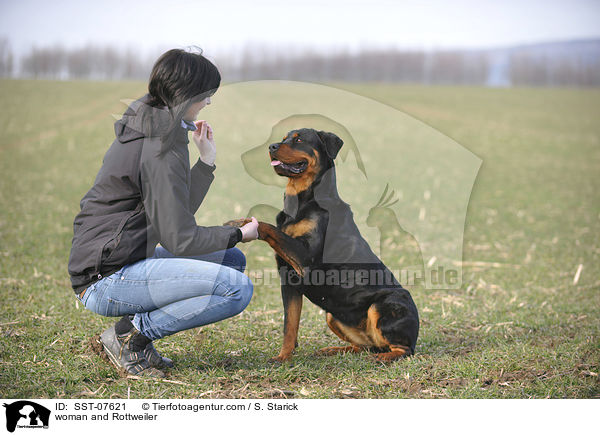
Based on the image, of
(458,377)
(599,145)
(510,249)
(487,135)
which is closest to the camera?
(458,377)

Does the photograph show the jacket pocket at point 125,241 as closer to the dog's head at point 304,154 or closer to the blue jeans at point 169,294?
the blue jeans at point 169,294

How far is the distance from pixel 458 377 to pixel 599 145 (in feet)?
79.7

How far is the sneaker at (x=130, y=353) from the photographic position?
4.02 metres

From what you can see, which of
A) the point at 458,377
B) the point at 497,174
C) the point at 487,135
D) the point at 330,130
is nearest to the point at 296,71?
the point at 330,130

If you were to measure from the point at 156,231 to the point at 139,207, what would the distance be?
20cm

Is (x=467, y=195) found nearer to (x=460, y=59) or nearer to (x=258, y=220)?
(x=258, y=220)

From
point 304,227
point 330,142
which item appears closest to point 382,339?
point 304,227

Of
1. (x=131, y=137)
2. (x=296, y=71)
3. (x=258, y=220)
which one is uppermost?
(x=296, y=71)

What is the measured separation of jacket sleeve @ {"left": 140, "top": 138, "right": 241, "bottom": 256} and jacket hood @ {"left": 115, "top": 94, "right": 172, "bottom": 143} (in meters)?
0.07

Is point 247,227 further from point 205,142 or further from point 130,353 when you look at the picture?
point 130,353

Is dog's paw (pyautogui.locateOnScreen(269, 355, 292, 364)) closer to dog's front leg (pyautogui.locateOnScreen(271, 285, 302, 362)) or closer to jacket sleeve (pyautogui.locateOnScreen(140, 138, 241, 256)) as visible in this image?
dog's front leg (pyautogui.locateOnScreen(271, 285, 302, 362))

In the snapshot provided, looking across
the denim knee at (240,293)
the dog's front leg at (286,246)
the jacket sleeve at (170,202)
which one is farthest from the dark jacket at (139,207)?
the denim knee at (240,293)

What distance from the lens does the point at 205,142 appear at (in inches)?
160

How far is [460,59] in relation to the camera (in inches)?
1314
